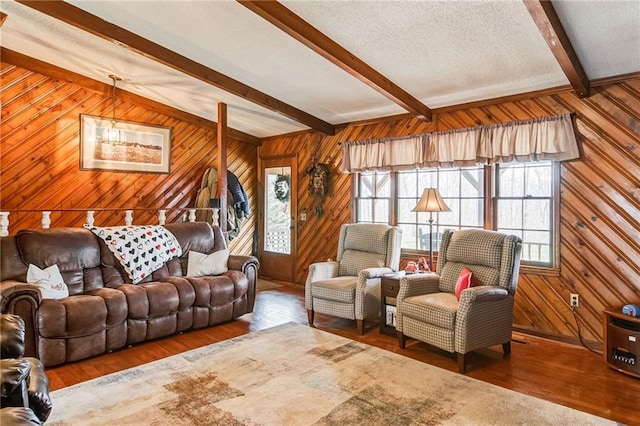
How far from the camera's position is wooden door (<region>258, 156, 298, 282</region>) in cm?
648

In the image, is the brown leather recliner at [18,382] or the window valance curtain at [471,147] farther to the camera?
the window valance curtain at [471,147]

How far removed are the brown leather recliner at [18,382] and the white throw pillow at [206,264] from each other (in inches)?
94.4

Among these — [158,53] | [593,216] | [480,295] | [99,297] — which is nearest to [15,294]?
[99,297]

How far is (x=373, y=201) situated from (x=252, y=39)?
271 centimetres

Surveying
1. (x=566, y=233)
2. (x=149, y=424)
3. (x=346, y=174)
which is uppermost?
(x=346, y=174)

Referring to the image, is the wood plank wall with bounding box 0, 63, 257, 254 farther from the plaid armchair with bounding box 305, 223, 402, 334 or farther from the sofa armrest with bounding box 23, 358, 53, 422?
the sofa armrest with bounding box 23, 358, 53, 422

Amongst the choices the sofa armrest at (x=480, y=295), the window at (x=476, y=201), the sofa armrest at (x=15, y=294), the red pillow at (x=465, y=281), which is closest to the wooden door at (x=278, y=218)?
the window at (x=476, y=201)

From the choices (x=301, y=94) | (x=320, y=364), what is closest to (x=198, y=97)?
(x=301, y=94)

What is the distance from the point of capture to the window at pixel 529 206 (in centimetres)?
395

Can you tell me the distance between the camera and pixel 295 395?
2.63 m

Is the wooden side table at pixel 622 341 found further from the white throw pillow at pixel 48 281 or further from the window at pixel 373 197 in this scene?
the white throw pillow at pixel 48 281

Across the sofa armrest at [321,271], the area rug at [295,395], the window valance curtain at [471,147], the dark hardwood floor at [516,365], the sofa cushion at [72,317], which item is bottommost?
the dark hardwood floor at [516,365]

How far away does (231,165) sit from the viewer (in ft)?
22.2

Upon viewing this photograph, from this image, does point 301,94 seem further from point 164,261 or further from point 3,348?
point 3,348
